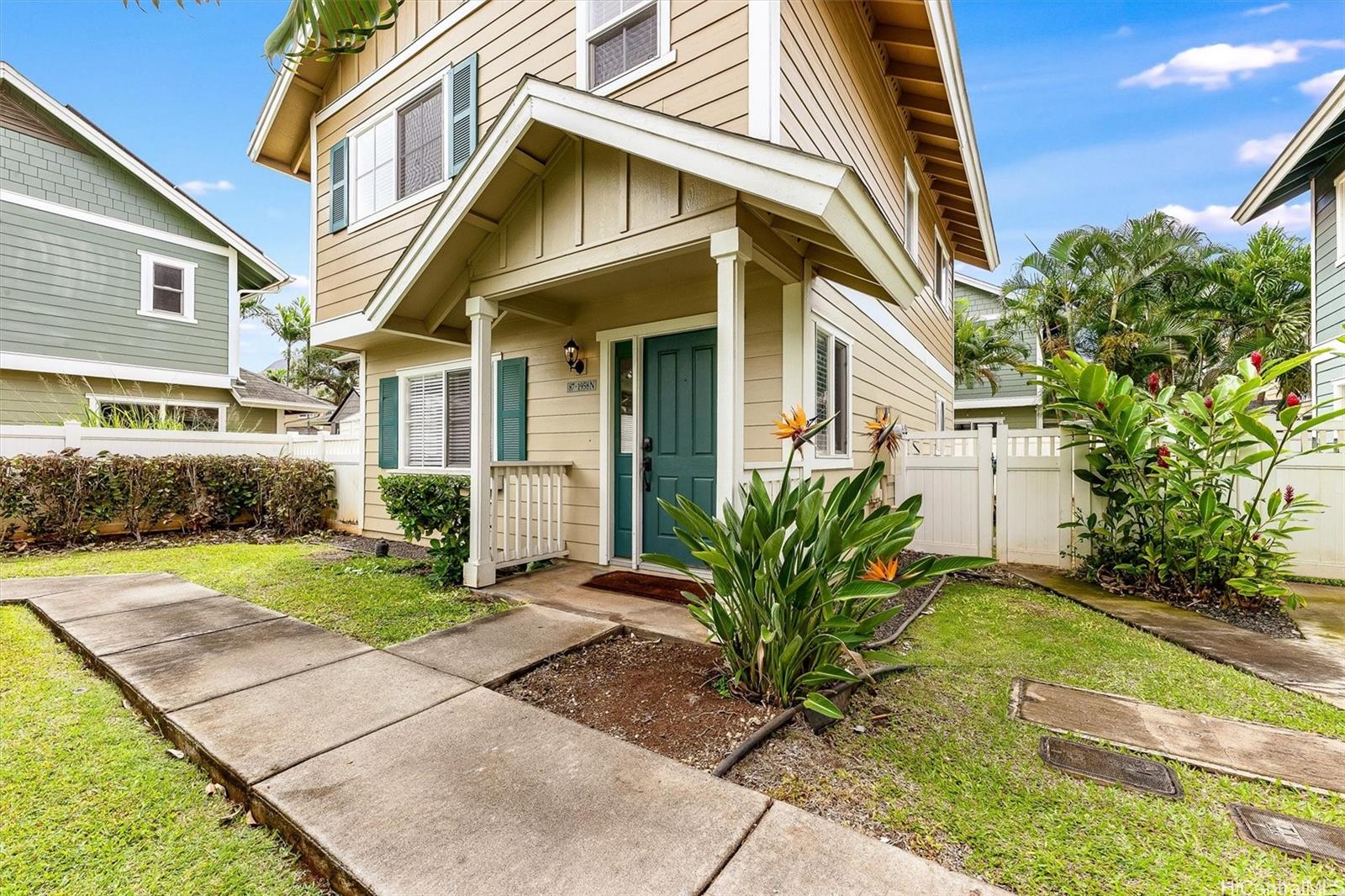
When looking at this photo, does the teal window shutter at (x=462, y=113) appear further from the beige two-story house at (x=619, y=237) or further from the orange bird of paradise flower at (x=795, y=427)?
the orange bird of paradise flower at (x=795, y=427)

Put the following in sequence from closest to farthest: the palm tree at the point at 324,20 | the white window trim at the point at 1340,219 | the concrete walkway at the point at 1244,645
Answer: the palm tree at the point at 324,20 < the concrete walkway at the point at 1244,645 < the white window trim at the point at 1340,219

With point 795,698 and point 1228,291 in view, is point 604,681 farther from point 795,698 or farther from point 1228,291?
point 1228,291

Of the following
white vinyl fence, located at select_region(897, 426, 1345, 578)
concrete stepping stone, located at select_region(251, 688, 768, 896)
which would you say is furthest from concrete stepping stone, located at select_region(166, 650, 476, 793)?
white vinyl fence, located at select_region(897, 426, 1345, 578)

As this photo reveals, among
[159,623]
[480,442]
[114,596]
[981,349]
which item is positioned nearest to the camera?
[159,623]

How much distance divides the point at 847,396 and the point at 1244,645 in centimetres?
325

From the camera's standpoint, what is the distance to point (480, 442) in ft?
16.0

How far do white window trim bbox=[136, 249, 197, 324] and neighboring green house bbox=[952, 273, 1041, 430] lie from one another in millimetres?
18608

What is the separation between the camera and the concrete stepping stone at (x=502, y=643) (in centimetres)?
314

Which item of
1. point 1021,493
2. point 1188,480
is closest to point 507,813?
point 1188,480

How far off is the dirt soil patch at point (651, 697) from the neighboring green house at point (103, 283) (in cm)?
923

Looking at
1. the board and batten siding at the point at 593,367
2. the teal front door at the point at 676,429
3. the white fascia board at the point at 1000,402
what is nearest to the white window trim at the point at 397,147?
the board and batten siding at the point at 593,367

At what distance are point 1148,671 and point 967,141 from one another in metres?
6.99

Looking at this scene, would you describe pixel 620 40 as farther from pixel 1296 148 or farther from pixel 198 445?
pixel 1296 148

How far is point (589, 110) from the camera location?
12.2 feet
